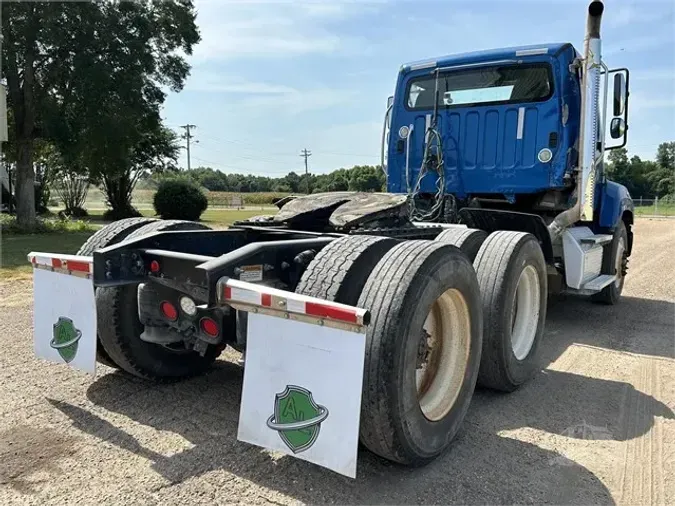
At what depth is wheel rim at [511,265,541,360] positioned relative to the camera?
4.64 meters

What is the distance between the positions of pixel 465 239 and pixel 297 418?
240cm

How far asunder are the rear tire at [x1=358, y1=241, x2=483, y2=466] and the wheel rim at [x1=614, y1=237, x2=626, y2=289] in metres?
4.98

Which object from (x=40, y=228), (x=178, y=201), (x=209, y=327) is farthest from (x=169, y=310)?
(x=178, y=201)

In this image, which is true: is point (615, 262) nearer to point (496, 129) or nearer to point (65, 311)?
point (496, 129)

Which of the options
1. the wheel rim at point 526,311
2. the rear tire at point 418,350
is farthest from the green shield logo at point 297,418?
the wheel rim at point 526,311

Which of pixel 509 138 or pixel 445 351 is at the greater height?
pixel 509 138

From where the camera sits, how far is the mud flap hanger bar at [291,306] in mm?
2455

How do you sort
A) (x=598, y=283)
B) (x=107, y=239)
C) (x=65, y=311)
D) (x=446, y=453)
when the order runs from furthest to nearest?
1. (x=598, y=283)
2. (x=107, y=239)
3. (x=65, y=311)
4. (x=446, y=453)

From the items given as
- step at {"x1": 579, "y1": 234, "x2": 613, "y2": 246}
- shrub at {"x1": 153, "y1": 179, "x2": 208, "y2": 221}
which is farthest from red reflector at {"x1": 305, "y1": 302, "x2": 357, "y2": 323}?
shrub at {"x1": 153, "y1": 179, "x2": 208, "y2": 221}

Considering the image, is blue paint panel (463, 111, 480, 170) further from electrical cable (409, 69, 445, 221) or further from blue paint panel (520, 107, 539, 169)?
blue paint panel (520, 107, 539, 169)

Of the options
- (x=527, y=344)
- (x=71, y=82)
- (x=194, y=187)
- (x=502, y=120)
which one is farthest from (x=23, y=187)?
(x=527, y=344)

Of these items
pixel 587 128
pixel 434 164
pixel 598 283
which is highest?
pixel 587 128

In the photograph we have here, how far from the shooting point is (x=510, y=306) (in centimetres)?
416

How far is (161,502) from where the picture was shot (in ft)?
8.64
